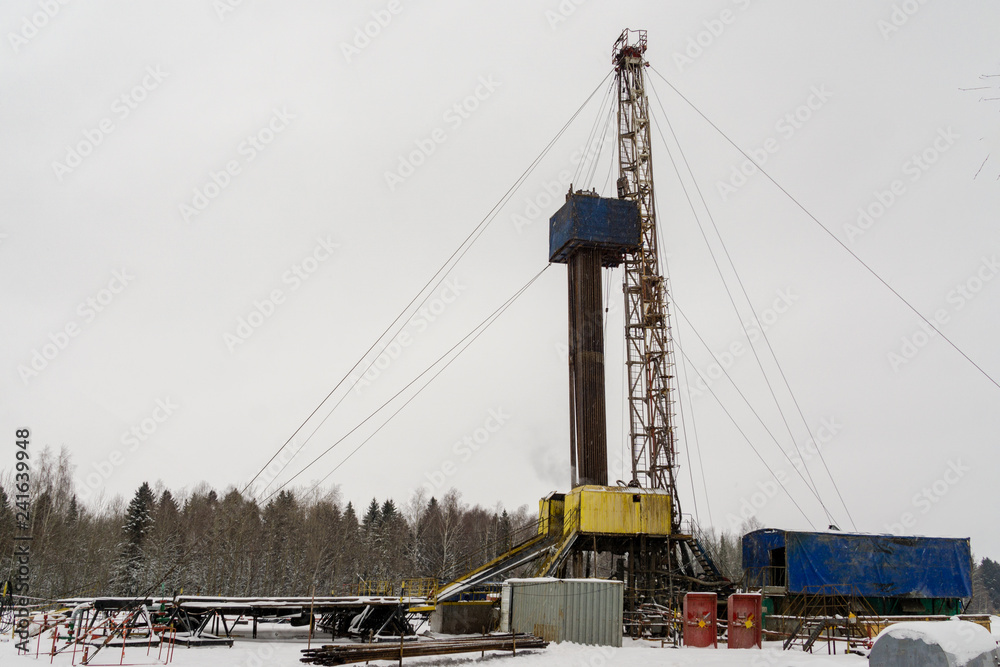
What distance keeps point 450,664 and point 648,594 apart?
14943 millimetres

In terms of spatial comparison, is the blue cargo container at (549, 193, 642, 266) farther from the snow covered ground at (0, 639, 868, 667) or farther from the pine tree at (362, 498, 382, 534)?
the pine tree at (362, 498, 382, 534)

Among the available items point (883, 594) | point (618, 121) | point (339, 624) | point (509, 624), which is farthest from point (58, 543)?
point (883, 594)

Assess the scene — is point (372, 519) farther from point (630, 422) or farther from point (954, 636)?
point (954, 636)

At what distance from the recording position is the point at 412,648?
18.4m

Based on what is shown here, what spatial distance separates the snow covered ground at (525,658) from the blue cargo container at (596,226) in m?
19.7

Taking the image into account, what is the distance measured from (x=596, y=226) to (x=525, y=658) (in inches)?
867

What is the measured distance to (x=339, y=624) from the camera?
25.5 metres

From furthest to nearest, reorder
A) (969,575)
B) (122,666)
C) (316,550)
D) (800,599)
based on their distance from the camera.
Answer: (316,550) → (969,575) → (800,599) → (122,666)

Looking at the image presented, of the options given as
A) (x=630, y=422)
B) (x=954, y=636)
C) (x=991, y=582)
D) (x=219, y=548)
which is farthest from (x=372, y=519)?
(x=991, y=582)

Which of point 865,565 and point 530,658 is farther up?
point 865,565

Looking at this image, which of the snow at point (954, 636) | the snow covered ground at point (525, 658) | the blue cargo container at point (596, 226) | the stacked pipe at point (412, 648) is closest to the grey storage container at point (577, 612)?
the snow covered ground at point (525, 658)

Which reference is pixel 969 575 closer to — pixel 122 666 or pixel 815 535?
pixel 815 535

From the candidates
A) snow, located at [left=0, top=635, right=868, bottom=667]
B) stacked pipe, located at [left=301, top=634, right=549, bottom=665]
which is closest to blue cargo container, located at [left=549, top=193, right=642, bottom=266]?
snow, located at [left=0, top=635, right=868, bottom=667]

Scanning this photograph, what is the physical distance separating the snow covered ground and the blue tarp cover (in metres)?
9.28
